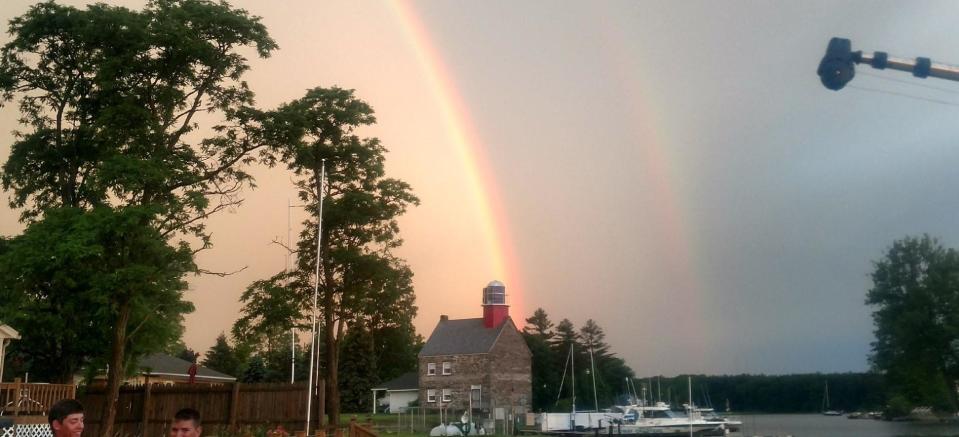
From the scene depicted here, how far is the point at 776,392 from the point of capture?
8119 cm

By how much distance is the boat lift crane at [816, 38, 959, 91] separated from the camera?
25203mm

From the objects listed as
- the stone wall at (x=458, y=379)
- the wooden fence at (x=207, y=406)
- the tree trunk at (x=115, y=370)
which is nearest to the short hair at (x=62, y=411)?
the wooden fence at (x=207, y=406)

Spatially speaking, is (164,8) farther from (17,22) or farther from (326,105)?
(326,105)

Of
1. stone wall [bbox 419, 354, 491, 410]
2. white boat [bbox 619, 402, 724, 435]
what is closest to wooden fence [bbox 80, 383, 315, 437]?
white boat [bbox 619, 402, 724, 435]

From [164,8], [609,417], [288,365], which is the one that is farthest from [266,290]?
[288,365]

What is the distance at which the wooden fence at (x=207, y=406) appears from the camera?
2720 centimetres

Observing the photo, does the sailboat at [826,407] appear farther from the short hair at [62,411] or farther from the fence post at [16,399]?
the short hair at [62,411]

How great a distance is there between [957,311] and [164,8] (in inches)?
2489

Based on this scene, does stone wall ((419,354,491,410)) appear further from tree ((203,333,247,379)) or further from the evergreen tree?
tree ((203,333,247,379))

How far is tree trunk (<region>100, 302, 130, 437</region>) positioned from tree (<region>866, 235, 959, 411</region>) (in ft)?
202

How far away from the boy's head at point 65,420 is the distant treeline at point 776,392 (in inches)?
2954

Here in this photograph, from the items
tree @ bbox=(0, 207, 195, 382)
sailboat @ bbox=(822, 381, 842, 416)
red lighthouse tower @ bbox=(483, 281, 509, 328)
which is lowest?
sailboat @ bbox=(822, 381, 842, 416)

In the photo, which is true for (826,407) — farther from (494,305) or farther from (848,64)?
(848,64)

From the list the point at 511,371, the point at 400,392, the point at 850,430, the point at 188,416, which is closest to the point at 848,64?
the point at 188,416
